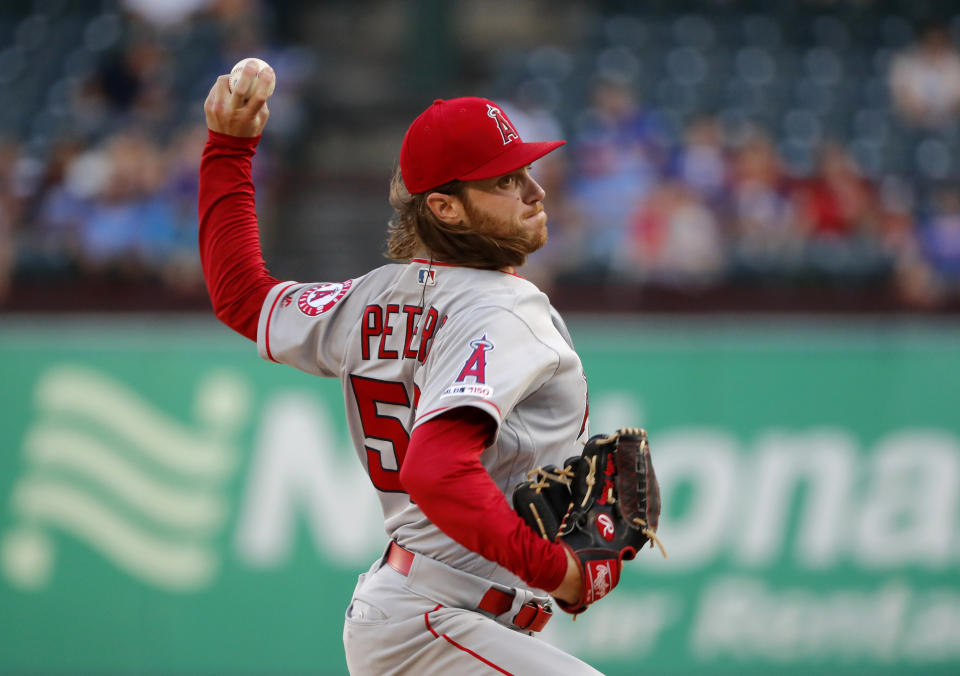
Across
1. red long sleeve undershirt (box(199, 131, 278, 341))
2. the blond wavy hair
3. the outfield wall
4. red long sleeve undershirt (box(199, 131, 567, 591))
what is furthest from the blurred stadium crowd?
red long sleeve undershirt (box(199, 131, 567, 591))

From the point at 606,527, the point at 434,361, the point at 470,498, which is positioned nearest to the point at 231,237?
the point at 434,361

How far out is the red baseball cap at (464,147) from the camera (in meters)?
2.65

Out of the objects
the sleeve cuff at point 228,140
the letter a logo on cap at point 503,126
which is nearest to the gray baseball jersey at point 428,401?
the letter a logo on cap at point 503,126

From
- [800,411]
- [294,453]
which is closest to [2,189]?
[294,453]

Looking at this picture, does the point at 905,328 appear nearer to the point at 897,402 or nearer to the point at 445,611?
the point at 897,402

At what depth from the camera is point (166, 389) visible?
22.8ft

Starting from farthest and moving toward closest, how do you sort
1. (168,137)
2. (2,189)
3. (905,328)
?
1. (168,137)
2. (2,189)
3. (905,328)

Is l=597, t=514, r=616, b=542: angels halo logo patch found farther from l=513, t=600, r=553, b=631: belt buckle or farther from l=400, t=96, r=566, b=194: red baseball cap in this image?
l=400, t=96, r=566, b=194: red baseball cap

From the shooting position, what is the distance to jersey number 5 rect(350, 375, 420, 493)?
274cm

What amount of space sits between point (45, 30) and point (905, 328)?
8285 millimetres

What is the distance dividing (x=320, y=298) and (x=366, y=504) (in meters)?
4.08

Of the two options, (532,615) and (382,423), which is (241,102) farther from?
(532,615)

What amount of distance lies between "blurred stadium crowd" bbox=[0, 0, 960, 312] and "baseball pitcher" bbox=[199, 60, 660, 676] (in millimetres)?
4781

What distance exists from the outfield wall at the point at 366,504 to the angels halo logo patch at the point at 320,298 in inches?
156
